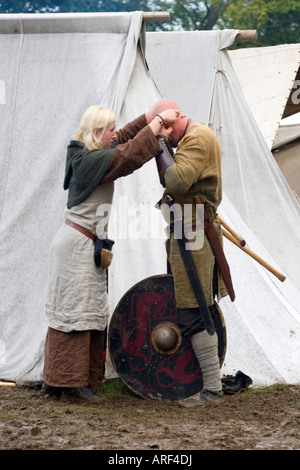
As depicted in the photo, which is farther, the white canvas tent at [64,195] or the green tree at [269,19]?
the green tree at [269,19]

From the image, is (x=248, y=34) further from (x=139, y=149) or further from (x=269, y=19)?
(x=269, y=19)

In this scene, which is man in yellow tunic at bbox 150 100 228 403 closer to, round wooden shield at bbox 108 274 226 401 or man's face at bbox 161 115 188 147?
man's face at bbox 161 115 188 147

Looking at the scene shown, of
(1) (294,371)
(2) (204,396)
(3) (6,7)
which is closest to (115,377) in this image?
(2) (204,396)

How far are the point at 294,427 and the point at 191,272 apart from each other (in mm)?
894

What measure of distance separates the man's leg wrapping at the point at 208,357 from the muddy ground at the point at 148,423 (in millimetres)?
118

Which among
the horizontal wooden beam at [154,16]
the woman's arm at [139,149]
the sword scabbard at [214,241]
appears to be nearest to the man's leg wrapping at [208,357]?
the sword scabbard at [214,241]

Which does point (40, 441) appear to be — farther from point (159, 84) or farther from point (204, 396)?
point (159, 84)

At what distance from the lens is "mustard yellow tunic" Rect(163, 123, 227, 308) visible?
12.9 feet

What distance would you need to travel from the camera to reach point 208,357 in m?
4.13

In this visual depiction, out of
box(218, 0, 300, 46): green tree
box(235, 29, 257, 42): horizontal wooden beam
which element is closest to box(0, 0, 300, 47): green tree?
box(218, 0, 300, 46): green tree

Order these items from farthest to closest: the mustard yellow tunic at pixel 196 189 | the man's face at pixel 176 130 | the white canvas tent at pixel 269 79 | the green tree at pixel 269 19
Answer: the green tree at pixel 269 19, the white canvas tent at pixel 269 79, the man's face at pixel 176 130, the mustard yellow tunic at pixel 196 189

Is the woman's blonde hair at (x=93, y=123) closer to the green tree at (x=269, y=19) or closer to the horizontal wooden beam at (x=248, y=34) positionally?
the horizontal wooden beam at (x=248, y=34)

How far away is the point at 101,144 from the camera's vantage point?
4.17 meters

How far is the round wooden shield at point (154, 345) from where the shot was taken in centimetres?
428
